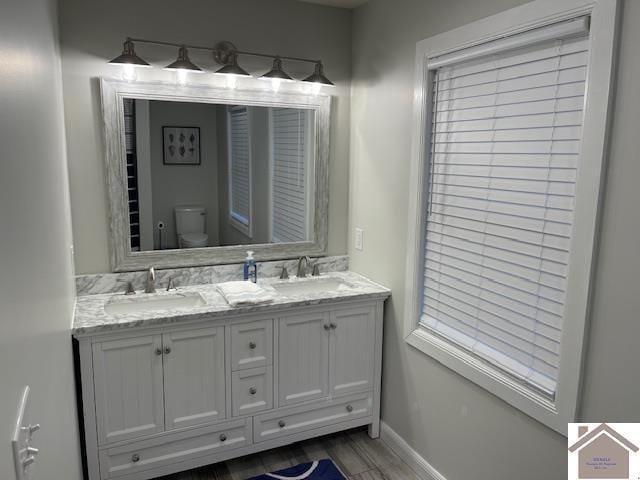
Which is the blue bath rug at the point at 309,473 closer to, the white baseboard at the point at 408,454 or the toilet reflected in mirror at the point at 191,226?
the white baseboard at the point at 408,454

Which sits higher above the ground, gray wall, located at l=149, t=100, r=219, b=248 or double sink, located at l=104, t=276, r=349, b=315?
gray wall, located at l=149, t=100, r=219, b=248

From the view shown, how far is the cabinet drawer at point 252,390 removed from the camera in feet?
8.40

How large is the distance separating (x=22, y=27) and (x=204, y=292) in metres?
1.73

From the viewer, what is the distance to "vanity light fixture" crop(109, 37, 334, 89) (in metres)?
2.46

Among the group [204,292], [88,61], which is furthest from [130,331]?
[88,61]

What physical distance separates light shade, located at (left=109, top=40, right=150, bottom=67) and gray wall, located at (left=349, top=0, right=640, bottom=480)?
4.14 ft

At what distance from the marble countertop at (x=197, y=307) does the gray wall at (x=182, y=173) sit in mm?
384

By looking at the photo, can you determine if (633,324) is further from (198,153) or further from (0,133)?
(198,153)

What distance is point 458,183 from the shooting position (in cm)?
228

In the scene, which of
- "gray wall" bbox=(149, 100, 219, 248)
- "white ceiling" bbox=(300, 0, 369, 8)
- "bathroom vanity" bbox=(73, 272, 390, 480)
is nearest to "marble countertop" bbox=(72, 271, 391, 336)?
"bathroom vanity" bbox=(73, 272, 390, 480)

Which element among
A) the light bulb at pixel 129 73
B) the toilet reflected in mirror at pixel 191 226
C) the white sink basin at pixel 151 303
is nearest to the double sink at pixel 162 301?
the white sink basin at pixel 151 303

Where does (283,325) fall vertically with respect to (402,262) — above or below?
below

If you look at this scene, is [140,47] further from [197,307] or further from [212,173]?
[197,307]

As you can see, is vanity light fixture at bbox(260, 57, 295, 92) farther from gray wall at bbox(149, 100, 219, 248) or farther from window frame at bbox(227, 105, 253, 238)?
gray wall at bbox(149, 100, 219, 248)
